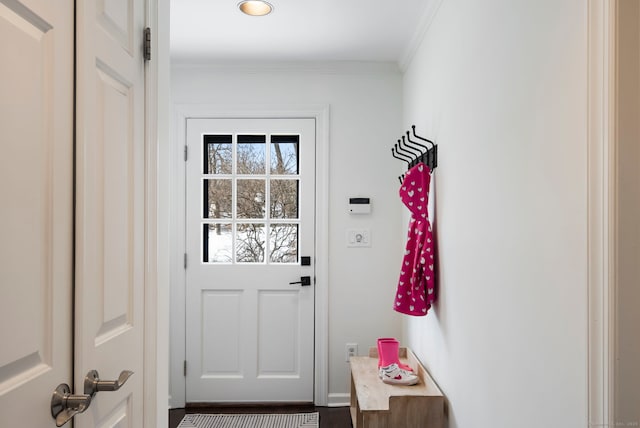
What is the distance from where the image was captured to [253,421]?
9.96 feet

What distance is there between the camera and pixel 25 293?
35.4 inches

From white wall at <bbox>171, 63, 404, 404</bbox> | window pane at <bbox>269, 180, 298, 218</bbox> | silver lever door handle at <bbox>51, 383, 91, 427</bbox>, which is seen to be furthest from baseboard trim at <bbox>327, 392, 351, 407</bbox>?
silver lever door handle at <bbox>51, 383, 91, 427</bbox>

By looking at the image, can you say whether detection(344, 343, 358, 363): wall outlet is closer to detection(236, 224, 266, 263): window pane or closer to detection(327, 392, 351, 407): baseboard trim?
detection(327, 392, 351, 407): baseboard trim

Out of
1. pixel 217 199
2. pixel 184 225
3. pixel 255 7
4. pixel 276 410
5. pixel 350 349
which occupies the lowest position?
pixel 276 410

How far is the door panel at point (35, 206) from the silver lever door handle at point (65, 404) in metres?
0.02

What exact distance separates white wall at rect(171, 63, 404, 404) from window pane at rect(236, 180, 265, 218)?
48cm

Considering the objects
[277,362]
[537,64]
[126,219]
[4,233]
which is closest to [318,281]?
[277,362]

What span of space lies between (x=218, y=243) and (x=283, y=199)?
54 centimetres

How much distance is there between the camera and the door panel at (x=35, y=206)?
2.80 feet

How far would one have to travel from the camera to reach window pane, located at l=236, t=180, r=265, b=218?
332cm

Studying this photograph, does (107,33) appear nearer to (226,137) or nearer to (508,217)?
(508,217)

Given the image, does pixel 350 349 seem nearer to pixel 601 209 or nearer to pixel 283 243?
pixel 283 243

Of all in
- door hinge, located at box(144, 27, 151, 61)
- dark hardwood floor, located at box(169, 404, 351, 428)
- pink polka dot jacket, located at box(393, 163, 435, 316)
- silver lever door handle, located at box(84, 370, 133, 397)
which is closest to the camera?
silver lever door handle, located at box(84, 370, 133, 397)

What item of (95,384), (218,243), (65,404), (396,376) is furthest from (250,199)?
(65,404)
